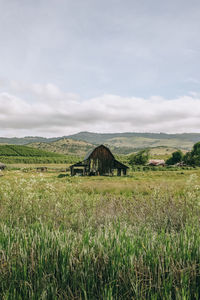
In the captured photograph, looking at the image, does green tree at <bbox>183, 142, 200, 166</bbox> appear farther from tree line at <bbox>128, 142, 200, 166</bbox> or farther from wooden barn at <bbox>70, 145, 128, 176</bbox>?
wooden barn at <bbox>70, 145, 128, 176</bbox>

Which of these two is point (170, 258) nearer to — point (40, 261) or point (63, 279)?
point (63, 279)

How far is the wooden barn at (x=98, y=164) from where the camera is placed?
49.3m

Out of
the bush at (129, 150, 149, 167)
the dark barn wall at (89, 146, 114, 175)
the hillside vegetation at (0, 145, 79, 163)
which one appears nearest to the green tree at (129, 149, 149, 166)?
the bush at (129, 150, 149, 167)

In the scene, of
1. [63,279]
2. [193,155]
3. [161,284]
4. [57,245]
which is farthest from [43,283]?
[193,155]

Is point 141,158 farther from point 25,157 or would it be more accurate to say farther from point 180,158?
point 25,157

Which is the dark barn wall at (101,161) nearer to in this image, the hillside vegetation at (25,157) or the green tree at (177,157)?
the green tree at (177,157)

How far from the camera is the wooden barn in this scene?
162 feet

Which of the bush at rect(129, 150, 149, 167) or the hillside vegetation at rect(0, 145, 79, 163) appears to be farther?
the hillside vegetation at rect(0, 145, 79, 163)

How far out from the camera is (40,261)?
303 cm

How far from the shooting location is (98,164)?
5019cm

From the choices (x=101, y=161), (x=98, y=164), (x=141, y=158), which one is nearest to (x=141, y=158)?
(x=141, y=158)

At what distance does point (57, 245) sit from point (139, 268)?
1.13 metres

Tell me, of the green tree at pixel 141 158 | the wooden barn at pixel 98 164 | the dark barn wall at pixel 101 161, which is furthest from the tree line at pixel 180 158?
the dark barn wall at pixel 101 161

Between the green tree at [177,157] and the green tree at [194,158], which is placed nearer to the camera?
the green tree at [194,158]
